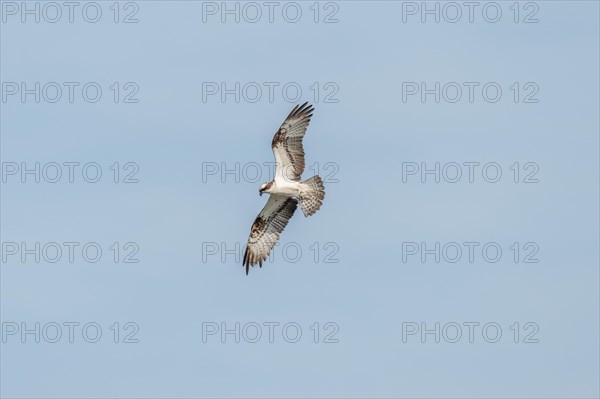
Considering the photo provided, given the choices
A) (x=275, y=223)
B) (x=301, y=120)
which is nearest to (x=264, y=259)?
(x=275, y=223)

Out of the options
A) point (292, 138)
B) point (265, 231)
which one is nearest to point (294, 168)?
point (292, 138)

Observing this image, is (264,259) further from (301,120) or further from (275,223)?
(301,120)

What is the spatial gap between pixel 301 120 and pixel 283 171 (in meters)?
1.21

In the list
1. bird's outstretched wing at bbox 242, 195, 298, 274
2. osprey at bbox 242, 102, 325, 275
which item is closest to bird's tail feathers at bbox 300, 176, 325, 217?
osprey at bbox 242, 102, 325, 275

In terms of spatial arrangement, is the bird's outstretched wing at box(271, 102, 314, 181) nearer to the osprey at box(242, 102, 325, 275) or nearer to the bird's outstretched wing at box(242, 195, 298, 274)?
the osprey at box(242, 102, 325, 275)

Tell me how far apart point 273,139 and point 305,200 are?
1535 mm

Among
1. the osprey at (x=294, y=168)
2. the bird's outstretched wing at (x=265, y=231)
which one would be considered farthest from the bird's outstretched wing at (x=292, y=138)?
the bird's outstretched wing at (x=265, y=231)

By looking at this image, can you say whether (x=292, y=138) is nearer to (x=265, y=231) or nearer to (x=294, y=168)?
(x=294, y=168)

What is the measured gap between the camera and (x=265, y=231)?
45.4 meters

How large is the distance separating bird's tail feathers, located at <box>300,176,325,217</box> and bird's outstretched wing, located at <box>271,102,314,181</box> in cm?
35

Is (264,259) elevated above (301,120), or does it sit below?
below

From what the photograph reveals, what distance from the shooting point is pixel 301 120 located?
142 ft

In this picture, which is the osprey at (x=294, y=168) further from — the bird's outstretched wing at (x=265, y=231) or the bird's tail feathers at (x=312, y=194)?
the bird's outstretched wing at (x=265, y=231)

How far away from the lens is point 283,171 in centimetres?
4341
